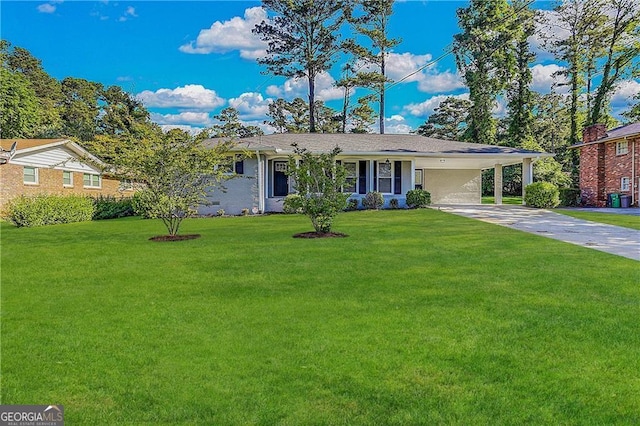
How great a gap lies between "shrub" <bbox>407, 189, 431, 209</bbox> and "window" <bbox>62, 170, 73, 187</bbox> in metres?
18.2

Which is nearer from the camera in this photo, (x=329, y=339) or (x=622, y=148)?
(x=329, y=339)

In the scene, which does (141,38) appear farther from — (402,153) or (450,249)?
(450,249)

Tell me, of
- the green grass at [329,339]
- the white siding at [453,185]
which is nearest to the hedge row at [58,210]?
the green grass at [329,339]

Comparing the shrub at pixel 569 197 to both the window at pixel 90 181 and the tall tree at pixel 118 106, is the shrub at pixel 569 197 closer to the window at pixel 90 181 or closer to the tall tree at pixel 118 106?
the window at pixel 90 181

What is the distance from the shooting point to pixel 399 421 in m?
2.73

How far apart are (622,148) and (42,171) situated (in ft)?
97.5

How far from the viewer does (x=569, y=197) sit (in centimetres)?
2339

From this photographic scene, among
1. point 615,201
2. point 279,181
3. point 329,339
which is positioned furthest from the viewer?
point 615,201

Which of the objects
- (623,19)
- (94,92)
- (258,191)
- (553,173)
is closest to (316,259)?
(258,191)

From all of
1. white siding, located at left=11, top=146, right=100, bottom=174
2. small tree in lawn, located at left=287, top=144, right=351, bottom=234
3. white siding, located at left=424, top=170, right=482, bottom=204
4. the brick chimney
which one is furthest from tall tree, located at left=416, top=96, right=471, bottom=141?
small tree in lawn, located at left=287, top=144, right=351, bottom=234

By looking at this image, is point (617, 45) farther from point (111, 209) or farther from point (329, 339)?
point (329, 339)

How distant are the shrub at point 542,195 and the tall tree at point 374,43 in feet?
50.5

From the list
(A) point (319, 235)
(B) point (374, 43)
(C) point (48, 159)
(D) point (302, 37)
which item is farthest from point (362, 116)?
(A) point (319, 235)

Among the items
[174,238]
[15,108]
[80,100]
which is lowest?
[174,238]
